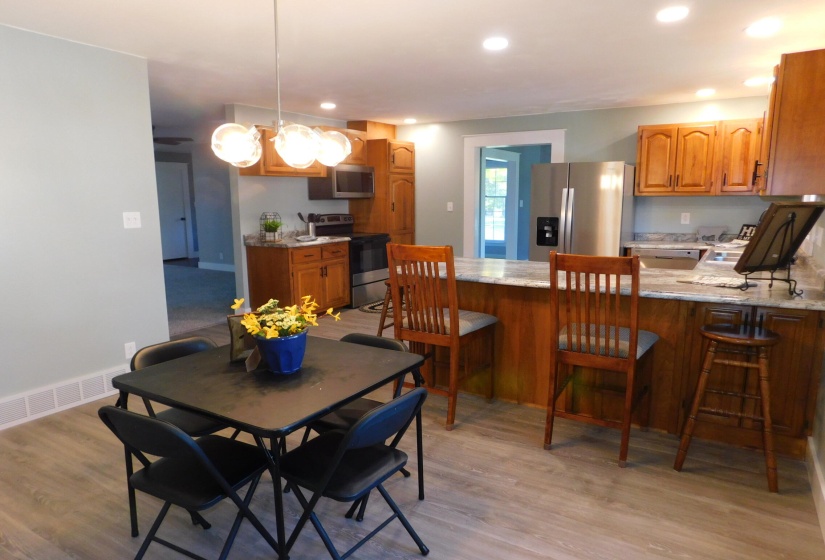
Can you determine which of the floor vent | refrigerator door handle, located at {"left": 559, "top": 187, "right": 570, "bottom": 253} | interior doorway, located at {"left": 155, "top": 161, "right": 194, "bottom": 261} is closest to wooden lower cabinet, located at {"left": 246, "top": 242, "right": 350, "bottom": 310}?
the floor vent

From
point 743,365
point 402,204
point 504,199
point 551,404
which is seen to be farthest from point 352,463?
point 504,199

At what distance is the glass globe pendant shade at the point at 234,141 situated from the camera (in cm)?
221

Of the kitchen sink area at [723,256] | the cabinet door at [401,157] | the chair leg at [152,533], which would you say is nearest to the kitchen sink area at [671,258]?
the kitchen sink area at [723,256]

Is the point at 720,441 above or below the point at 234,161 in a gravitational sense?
below

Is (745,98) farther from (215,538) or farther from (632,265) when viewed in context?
(215,538)

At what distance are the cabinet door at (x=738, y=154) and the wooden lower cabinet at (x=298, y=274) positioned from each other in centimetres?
388

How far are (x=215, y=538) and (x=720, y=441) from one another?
2535 millimetres

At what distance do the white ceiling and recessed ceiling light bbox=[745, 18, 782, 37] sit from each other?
0.16ft

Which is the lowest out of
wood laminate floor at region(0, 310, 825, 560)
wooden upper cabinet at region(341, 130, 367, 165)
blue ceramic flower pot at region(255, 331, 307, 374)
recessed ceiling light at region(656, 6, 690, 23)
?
wood laminate floor at region(0, 310, 825, 560)

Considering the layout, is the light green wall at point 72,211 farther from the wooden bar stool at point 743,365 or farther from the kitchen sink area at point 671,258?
the kitchen sink area at point 671,258

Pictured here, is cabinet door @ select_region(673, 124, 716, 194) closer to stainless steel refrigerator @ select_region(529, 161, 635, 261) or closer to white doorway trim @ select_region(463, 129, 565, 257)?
stainless steel refrigerator @ select_region(529, 161, 635, 261)

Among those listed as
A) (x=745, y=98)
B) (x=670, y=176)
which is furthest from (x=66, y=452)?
(x=745, y=98)

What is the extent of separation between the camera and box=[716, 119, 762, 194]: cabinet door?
15.7 ft

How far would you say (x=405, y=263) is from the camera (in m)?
2.99
